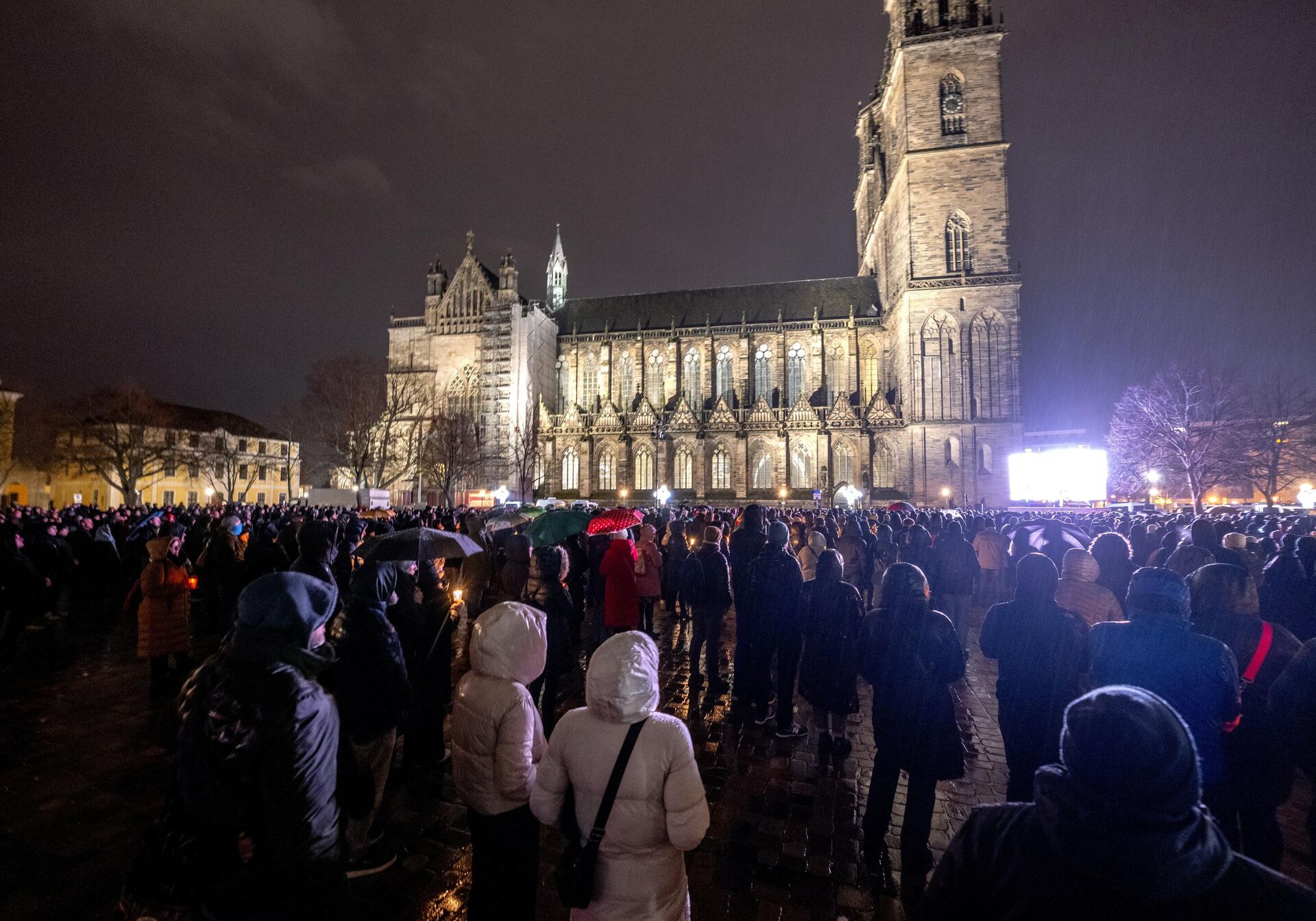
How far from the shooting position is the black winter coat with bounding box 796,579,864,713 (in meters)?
4.99

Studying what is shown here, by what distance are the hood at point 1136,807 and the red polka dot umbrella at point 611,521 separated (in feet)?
29.7

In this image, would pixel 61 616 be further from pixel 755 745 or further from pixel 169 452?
pixel 169 452

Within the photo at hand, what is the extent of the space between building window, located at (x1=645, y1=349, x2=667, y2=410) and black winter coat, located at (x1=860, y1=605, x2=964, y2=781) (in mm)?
42936

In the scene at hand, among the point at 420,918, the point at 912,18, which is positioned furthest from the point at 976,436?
the point at 420,918

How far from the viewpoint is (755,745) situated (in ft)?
18.5

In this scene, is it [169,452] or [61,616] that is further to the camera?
[169,452]

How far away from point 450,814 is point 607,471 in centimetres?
3902

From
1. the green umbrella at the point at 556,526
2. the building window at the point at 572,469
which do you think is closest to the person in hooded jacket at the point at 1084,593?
the green umbrella at the point at 556,526

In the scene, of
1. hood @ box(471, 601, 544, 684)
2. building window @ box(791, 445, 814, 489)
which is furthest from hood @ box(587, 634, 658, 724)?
building window @ box(791, 445, 814, 489)

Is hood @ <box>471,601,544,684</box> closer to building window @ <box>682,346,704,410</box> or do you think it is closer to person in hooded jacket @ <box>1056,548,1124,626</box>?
person in hooded jacket @ <box>1056,548,1124,626</box>

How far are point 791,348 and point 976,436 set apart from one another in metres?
14.7

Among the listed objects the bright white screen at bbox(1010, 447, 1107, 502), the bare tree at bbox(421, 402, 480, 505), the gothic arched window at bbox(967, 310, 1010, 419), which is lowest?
the bright white screen at bbox(1010, 447, 1107, 502)

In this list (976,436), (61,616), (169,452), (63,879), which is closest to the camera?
(63,879)

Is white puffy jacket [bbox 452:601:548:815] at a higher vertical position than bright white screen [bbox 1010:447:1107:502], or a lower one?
lower
